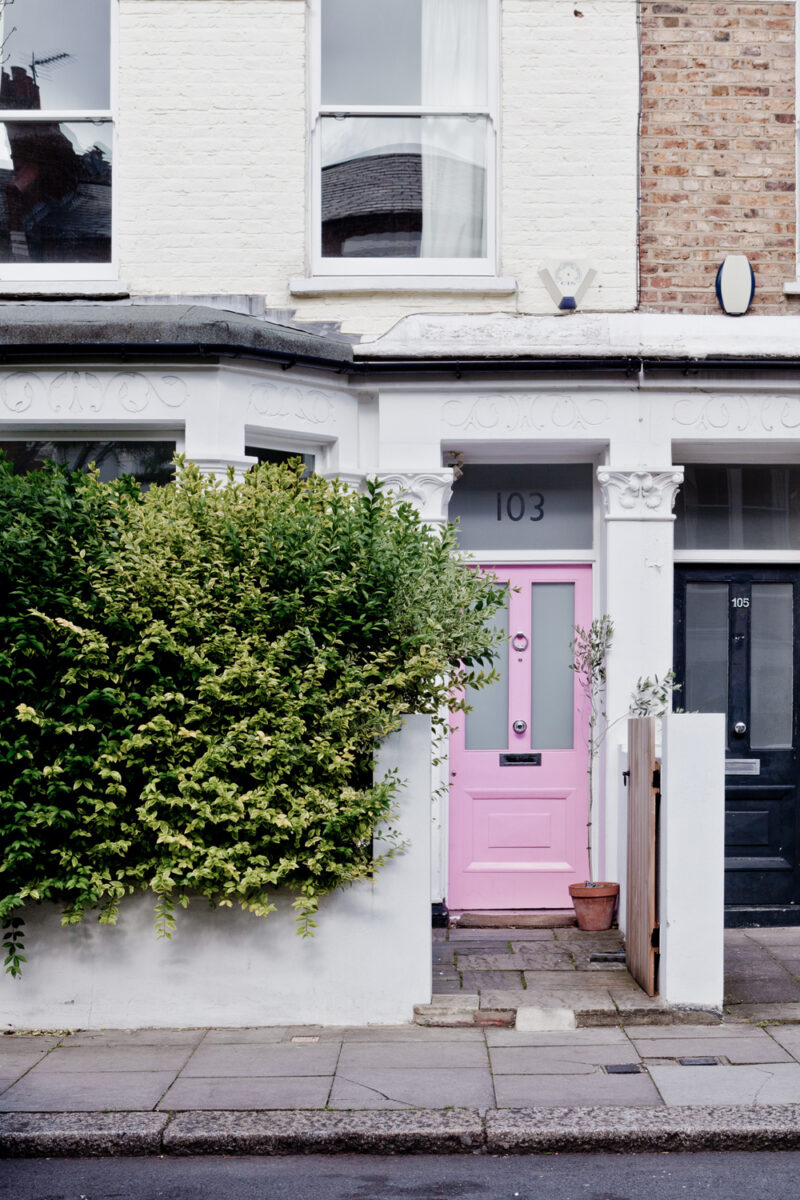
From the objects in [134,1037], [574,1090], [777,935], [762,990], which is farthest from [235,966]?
[777,935]

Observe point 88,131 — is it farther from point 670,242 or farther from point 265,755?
point 265,755

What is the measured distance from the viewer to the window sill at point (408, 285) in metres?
8.66

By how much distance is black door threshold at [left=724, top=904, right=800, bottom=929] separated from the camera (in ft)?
28.8

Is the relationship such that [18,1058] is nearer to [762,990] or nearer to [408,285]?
[762,990]

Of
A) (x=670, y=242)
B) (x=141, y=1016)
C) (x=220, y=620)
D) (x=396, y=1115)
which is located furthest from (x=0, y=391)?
(x=396, y=1115)

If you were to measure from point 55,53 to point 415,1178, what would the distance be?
24.9 feet

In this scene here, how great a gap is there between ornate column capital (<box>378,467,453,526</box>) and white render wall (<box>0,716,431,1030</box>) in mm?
2568

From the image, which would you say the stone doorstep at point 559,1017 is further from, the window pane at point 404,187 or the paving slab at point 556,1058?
the window pane at point 404,187

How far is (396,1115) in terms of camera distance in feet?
17.2

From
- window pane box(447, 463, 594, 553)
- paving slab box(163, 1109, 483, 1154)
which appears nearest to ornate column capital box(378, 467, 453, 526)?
window pane box(447, 463, 594, 553)

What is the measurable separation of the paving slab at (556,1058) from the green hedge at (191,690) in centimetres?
112

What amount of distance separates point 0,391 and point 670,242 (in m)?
4.50

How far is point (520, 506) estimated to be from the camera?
918 cm

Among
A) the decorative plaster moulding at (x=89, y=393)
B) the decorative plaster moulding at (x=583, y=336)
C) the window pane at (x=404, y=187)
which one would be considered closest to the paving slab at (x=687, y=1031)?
the decorative plaster moulding at (x=583, y=336)
